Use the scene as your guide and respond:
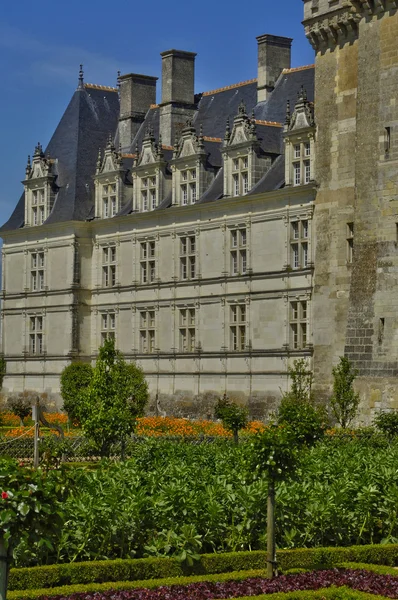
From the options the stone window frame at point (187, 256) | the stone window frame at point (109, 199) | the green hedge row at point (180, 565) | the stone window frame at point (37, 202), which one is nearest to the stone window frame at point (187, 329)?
the stone window frame at point (187, 256)

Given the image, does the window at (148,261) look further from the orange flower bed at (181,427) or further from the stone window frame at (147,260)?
the orange flower bed at (181,427)

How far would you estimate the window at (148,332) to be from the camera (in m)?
52.4

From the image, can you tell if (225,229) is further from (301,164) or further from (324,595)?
(324,595)

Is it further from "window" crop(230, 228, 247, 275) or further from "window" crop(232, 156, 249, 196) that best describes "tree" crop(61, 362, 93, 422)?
"window" crop(232, 156, 249, 196)

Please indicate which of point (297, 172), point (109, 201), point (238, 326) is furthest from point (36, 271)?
point (297, 172)

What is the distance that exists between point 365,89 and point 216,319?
1190 cm

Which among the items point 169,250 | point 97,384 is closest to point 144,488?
point 97,384

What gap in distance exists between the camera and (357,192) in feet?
132

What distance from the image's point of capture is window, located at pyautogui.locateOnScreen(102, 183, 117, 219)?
54.6m

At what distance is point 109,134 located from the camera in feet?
188

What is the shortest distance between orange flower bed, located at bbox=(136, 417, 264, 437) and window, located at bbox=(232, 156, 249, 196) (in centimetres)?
806

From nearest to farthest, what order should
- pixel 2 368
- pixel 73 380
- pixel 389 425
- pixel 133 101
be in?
pixel 389 425 → pixel 73 380 → pixel 2 368 → pixel 133 101

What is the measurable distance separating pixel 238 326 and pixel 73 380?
6.60 meters

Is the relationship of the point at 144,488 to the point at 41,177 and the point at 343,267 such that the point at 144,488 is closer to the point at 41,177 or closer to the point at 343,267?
the point at 343,267
